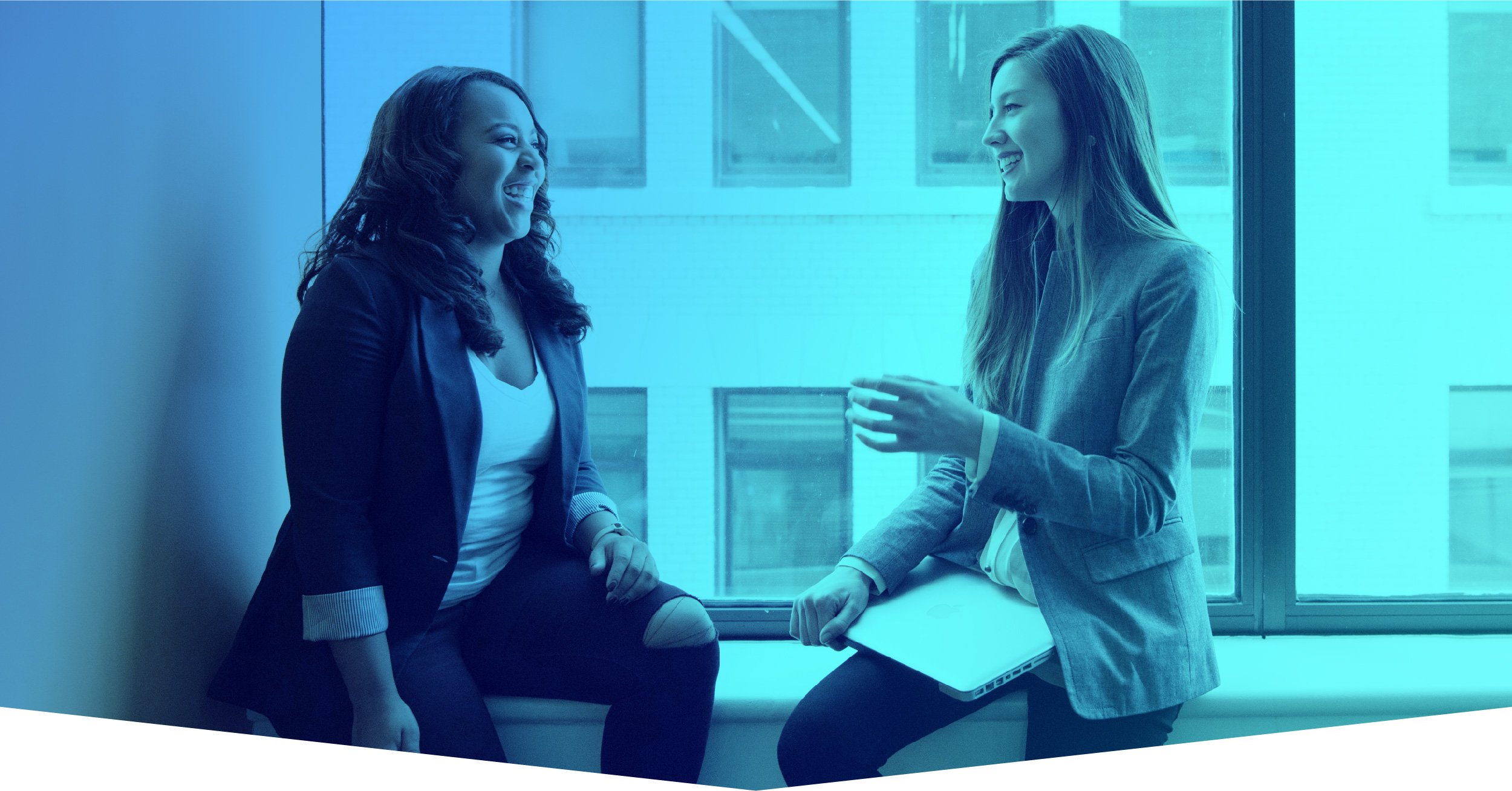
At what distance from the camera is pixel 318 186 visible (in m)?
2.07

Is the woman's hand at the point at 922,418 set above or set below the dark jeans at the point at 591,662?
above

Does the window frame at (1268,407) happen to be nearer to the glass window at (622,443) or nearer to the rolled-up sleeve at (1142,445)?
the glass window at (622,443)

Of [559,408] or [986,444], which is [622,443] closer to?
[559,408]

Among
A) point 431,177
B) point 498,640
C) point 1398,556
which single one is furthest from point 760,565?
point 1398,556

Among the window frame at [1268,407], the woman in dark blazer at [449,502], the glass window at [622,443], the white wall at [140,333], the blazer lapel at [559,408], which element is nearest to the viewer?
the white wall at [140,333]

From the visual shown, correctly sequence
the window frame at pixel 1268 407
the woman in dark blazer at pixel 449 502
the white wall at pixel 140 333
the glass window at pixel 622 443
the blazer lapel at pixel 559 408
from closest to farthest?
the white wall at pixel 140 333
the woman in dark blazer at pixel 449 502
the blazer lapel at pixel 559 408
the window frame at pixel 1268 407
the glass window at pixel 622 443

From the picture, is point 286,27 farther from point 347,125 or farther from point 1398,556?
point 1398,556

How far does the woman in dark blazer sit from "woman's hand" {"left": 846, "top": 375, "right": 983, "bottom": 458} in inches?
18.0

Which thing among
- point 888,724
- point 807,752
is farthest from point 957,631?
point 807,752

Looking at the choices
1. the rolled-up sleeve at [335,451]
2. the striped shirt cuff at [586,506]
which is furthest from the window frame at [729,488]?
the rolled-up sleeve at [335,451]

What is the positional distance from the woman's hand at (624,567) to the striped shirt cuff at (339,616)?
0.36m

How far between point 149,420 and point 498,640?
656mm

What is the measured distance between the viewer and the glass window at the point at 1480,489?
212 cm
